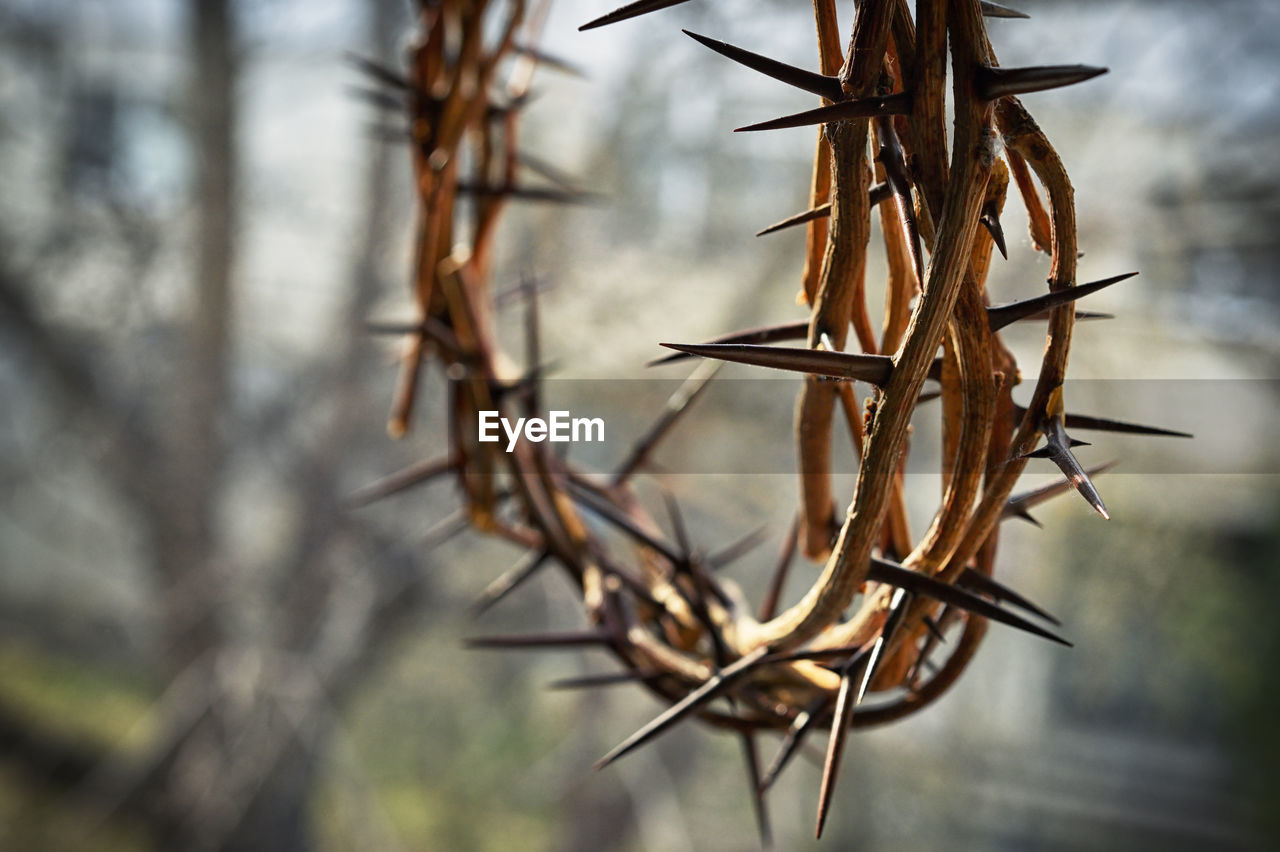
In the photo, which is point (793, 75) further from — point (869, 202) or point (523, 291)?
point (523, 291)

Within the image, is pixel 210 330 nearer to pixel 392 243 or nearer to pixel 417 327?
pixel 392 243

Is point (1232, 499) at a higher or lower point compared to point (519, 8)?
lower

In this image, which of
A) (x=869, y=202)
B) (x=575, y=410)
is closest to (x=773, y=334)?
(x=869, y=202)

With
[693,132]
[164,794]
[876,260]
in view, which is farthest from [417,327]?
[164,794]

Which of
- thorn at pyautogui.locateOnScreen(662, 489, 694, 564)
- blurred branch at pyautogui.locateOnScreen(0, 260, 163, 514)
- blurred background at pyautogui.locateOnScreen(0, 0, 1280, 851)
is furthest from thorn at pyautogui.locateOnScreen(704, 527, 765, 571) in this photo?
blurred branch at pyautogui.locateOnScreen(0, 260, 163, 514)

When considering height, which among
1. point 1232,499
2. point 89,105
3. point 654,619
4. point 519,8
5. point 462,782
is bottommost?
point 462,782

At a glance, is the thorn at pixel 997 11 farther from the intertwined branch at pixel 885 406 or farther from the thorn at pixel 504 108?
the thorn at pixel 504 108

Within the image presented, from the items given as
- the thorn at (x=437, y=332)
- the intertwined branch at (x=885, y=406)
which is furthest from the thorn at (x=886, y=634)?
the thorn at (x=437, y=332)
